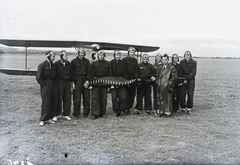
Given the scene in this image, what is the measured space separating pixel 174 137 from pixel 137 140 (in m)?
0.81

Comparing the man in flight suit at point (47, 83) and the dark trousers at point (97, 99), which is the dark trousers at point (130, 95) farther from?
the man in flight suit at point (47, 83)

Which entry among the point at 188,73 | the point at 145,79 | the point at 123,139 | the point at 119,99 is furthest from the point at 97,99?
the point at 188,73

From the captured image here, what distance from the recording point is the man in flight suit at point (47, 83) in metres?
5.65

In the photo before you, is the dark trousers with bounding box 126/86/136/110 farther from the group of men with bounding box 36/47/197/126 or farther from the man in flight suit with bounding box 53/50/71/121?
the man in flight suit with bounding box 53/50/71/121

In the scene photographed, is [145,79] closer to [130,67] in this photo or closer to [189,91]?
[130,67]

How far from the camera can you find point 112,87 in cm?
646

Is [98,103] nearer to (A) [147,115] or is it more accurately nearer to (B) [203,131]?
(A) [147,115]

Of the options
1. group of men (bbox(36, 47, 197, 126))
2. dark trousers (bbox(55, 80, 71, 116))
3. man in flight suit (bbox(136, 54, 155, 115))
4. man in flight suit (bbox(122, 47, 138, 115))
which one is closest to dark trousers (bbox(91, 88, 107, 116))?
group of men (bbox(36, 47, 197, 126))

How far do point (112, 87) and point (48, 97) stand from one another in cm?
167

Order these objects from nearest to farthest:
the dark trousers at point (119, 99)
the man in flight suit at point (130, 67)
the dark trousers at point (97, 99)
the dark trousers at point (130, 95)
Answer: the dark trousers at point (97, 99) → the dark trousers at point (119, 99) → the man in flight suit at point (130, 67) → the dark trousers at point (130, 95)

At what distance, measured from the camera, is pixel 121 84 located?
6.54 meters

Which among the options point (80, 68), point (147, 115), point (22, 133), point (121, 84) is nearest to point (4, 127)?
point (22, 133)

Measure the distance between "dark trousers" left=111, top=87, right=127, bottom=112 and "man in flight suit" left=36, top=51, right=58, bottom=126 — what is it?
1612 millimetres

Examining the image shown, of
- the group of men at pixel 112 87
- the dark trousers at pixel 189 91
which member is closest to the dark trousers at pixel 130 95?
the group of men at pixel 112 87
